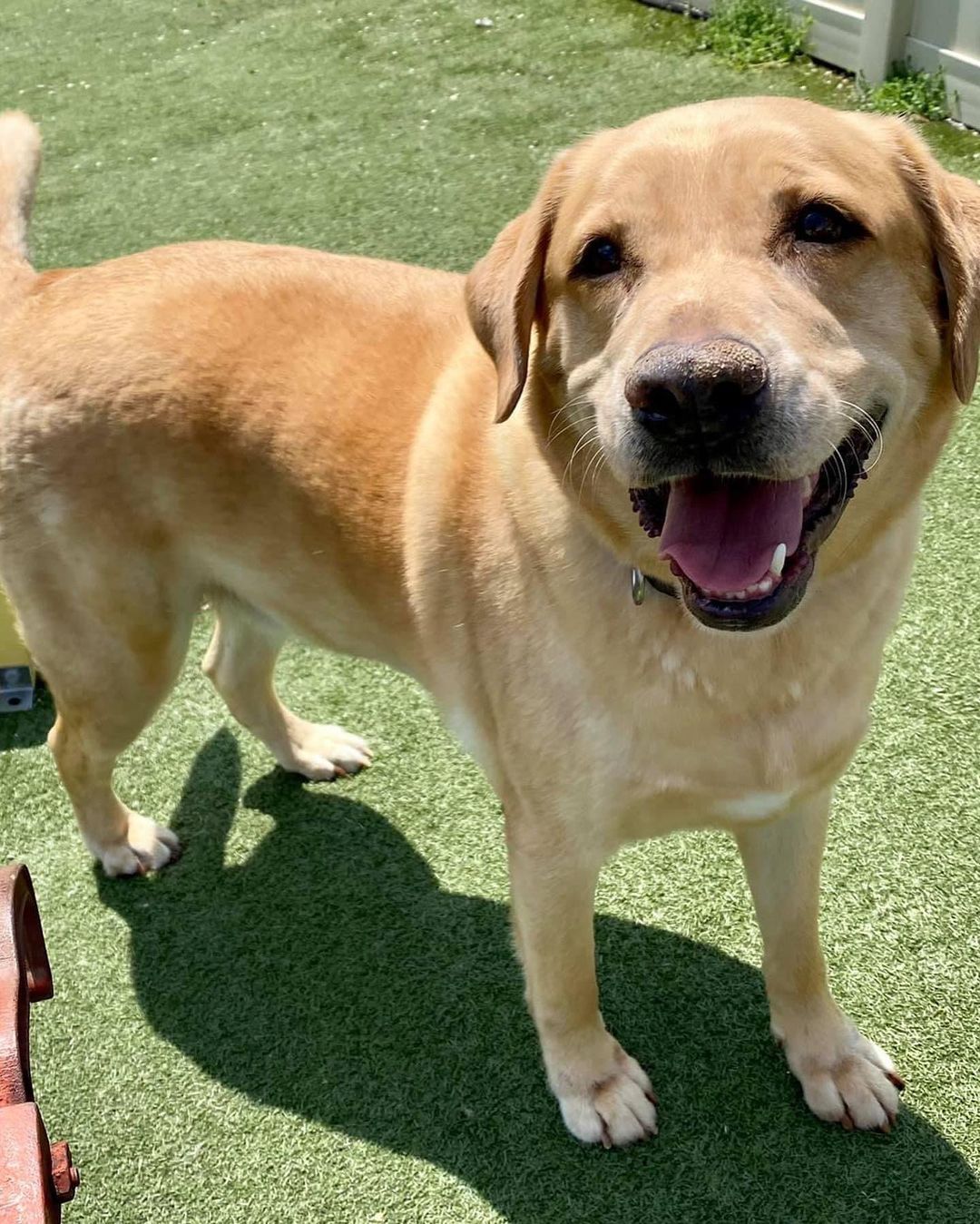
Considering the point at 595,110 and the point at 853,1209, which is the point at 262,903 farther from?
the point at 595,110

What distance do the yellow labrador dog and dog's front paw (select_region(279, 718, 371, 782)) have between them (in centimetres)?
43

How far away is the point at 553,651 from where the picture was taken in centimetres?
213

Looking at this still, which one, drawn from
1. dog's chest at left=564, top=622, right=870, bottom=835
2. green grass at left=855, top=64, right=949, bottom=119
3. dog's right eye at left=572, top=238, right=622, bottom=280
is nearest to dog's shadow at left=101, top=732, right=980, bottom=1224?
dog's chest at left=564, top=622, right=870, bottom=835

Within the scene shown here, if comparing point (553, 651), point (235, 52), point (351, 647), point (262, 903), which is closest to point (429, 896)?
point (262, 903)

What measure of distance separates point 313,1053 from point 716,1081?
34.3 inches

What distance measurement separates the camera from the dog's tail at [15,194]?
109 inches

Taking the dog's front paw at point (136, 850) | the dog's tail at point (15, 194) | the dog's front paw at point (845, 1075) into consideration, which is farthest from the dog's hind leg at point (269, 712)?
the dog's front paw at point (845, 1075)

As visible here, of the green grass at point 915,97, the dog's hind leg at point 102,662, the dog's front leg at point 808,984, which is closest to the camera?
the dog's front leg at point 808,984

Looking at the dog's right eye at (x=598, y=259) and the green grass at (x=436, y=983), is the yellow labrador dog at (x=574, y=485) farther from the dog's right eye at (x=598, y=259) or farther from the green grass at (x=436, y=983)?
the green grass at (x=436, y=983)

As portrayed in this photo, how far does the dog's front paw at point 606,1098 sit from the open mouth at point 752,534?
1100mm

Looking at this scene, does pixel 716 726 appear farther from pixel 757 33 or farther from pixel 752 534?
pixel 757 33

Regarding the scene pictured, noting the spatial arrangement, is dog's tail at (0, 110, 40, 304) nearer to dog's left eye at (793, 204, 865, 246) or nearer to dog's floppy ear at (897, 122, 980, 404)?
dog's left eye at (793, 204, 865, 246)

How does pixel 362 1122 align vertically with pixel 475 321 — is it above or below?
below

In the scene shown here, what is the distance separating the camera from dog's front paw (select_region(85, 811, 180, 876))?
304 centimetres
